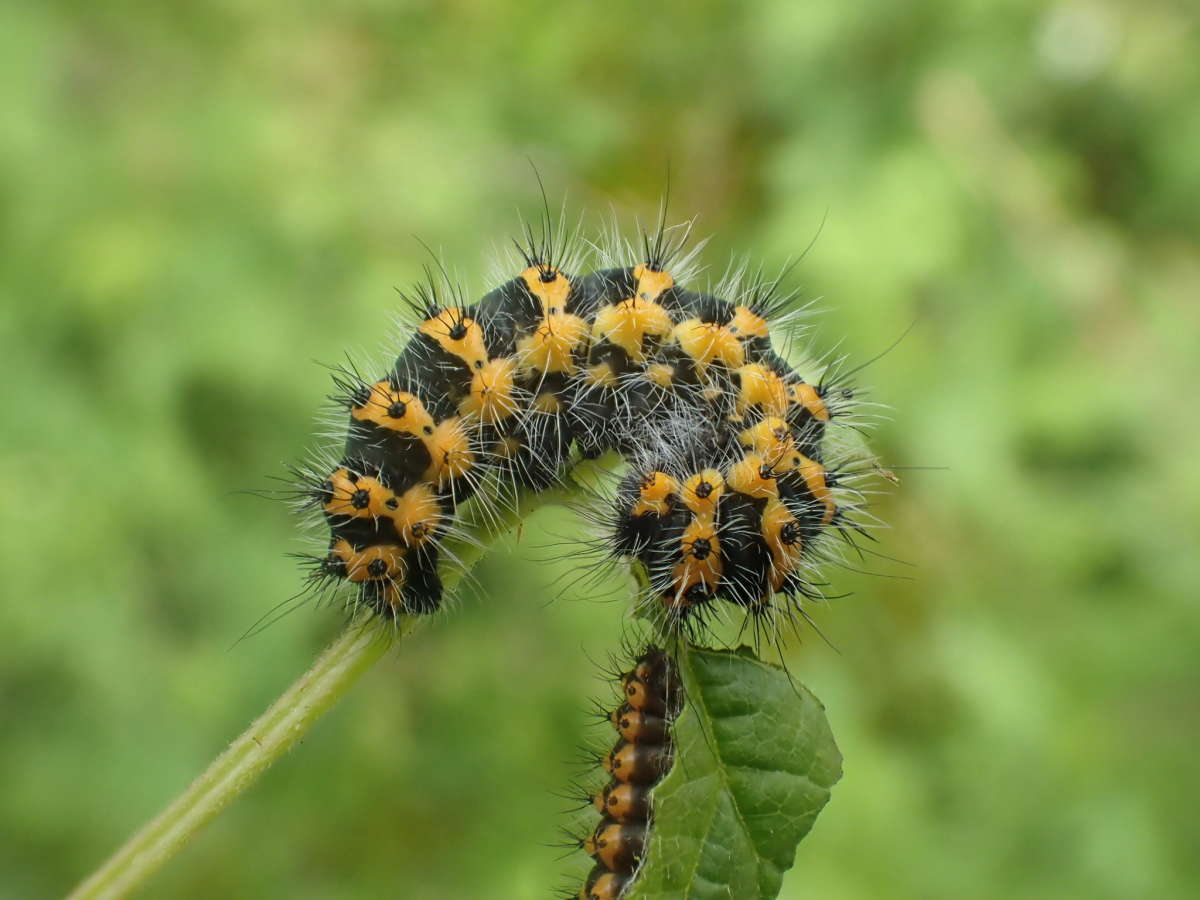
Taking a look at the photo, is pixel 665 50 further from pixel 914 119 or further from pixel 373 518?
pixel 373 518

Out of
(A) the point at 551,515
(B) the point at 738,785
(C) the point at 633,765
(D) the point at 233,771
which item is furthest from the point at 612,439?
(A) the point at 551,515

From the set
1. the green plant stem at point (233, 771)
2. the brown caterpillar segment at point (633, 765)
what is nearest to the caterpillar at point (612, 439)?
the brown caterpillar segment at point (633, 765)

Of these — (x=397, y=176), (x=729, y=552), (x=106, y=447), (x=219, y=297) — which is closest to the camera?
(x=729, y=552)

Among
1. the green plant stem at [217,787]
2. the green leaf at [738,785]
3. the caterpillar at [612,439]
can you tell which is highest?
the caterpillar at [612,439]

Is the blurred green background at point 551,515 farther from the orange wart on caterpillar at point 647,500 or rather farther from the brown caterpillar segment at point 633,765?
the orange wart on caterpillar at point 647,500

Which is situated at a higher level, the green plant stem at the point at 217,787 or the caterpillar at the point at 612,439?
the caterpillar at the point at 612,439

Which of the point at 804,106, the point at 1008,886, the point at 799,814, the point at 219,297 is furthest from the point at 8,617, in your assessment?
the point at 804,106
